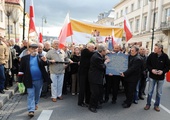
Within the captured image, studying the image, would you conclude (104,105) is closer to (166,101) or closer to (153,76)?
(153,76)

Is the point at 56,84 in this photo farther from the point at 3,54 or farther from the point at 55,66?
the point at 3,54

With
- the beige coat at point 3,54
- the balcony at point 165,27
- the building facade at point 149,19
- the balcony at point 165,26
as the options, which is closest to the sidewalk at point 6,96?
the beige coat at point 3,54

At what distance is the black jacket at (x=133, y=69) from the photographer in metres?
5.21

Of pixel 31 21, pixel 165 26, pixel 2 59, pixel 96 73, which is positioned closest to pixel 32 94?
pixel 96 73

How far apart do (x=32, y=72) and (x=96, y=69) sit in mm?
1657

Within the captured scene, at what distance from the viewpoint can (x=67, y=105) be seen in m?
5.52

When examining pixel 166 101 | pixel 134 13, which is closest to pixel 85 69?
pixel 166 101

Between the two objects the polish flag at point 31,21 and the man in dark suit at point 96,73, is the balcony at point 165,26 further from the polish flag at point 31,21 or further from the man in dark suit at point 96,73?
the polish flag at point 31,21

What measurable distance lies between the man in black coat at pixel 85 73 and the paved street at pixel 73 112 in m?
0.39

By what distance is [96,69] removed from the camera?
4.90m

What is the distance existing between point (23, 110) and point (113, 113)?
2.45 meters

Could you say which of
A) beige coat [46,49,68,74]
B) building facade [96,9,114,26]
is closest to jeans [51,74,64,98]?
beige coat [46,49,68,74]

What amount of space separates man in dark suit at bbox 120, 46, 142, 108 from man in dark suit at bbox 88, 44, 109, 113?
0.77 meters

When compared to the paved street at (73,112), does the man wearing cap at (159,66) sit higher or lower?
higher
